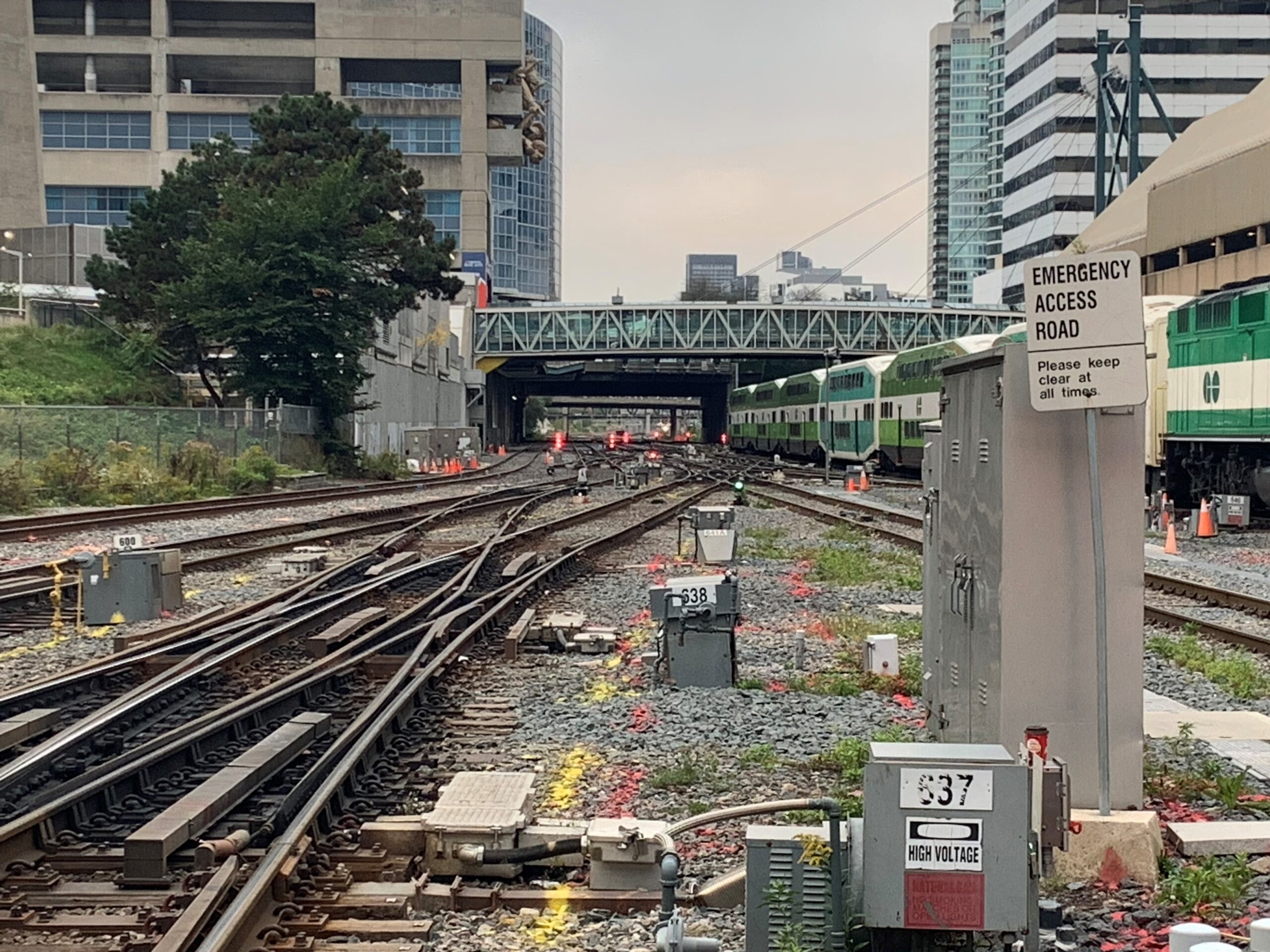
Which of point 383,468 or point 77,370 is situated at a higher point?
point 77,370

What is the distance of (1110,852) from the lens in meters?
6.15

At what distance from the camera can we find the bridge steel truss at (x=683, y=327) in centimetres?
8794

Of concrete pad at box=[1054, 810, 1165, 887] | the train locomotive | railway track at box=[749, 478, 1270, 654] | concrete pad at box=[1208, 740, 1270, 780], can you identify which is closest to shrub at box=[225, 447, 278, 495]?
railway track at box=[749, 478, 1270, 654]

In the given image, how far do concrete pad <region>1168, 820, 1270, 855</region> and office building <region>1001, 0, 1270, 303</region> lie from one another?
9964cm

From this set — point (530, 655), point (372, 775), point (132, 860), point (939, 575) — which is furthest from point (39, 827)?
point (530, 655)

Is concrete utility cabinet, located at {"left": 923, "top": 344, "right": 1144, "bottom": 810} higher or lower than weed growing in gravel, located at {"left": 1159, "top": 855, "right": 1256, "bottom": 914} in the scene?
higher

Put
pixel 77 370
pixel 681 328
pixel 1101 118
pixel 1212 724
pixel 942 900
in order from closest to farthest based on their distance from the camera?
pixel 942 900 < pixel 1212 724 < pixel 77 370 < pixel 1101 118 < pixel 681 328

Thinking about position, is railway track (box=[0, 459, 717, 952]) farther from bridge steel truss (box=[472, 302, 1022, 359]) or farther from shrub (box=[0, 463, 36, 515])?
bridge steel truss (box=[472, 302, 1022, 359])

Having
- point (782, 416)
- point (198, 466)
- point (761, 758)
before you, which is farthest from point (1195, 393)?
point (782, 416)

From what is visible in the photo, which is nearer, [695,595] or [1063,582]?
[1063,582]

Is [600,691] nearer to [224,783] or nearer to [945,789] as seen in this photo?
[224,783]

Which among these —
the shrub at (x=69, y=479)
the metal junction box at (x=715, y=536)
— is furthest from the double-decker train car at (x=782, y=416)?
the metal junction box at (x=715, y=536)

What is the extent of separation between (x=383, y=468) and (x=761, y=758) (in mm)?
40680

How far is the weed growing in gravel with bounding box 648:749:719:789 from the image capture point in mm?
7617
